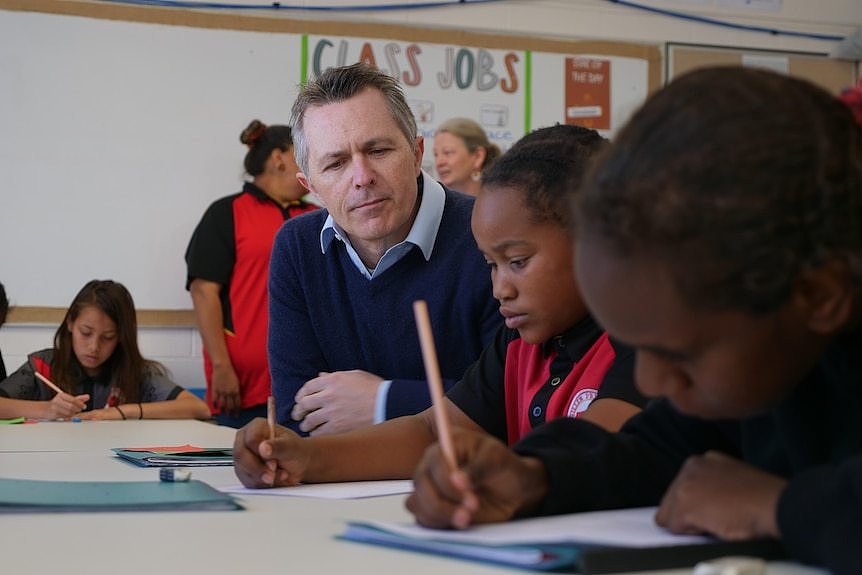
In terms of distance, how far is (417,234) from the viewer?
6.54 feet

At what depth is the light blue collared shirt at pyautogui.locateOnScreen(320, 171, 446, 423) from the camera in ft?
6.55

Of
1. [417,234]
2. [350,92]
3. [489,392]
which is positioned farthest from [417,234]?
[489,392]

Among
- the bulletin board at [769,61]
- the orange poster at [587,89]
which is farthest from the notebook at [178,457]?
the bulletin board at [769,61]

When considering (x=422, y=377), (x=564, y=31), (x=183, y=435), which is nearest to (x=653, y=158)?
(x=422, y=377)

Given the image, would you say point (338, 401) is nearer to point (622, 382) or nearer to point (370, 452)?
point (370, 452)

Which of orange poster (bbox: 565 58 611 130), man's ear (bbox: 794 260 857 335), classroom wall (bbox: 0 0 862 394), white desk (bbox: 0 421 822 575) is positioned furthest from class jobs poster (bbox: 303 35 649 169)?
man's ear (bbox: 794 260 857 335)

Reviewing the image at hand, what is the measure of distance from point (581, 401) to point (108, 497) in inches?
24.2

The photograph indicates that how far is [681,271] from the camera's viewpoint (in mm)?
697

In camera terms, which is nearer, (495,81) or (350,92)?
(350,92)

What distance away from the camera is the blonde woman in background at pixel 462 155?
13.5ft

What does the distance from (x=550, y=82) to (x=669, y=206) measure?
4.15 m

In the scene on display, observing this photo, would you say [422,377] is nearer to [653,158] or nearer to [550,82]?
[653,158]

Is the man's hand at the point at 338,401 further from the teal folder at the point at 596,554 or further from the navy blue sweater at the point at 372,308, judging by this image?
the teal folder at the point at 596,554

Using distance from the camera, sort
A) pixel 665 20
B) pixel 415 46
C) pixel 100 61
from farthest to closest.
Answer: pixel 665 20, pixel 415 46, pixel 100 61
